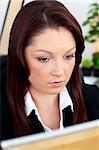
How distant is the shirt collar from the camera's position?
875 millimetres

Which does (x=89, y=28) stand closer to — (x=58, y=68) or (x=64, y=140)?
(x=58, y=68)

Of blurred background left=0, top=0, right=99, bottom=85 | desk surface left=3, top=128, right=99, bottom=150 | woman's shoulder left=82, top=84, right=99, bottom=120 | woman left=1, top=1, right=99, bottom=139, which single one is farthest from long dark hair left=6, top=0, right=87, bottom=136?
blurred background left=0, top=0, right=99, bottom=85

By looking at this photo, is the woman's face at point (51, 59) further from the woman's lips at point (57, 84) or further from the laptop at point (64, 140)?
the laptop at point (64, 140)

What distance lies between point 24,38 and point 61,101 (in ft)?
0.76

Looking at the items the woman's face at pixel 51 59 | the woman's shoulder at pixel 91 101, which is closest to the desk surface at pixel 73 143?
the woman's face at pixel 51 59

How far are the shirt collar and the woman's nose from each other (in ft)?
0.36

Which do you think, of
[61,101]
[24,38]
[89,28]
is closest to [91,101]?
[61,101]

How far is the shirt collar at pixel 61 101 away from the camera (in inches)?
34.4

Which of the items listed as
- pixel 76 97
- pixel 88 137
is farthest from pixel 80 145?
pixel 76 97

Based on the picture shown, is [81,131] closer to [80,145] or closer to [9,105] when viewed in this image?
[80,145]

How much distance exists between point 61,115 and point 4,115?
161 millimetres

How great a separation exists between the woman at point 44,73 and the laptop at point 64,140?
→ 1.07 feet

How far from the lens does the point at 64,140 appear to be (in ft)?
1.58

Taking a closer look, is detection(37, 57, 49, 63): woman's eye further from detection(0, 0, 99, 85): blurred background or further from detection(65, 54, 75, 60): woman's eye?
detection(0, 0, 99, 85): blurred background
